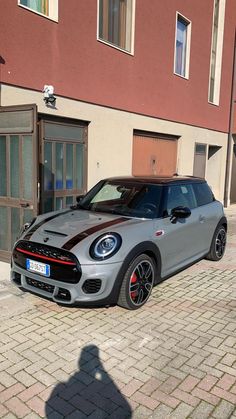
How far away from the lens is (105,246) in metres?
3.94

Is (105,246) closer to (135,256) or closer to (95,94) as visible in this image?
(135,256)

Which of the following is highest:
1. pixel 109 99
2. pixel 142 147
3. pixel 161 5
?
pixel 161 5

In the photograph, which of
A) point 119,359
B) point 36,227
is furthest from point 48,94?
point 119,359

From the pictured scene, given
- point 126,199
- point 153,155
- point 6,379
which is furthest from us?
point 153,155

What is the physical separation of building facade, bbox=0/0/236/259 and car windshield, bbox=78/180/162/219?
0.91 metres

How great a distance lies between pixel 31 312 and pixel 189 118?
9.55 m

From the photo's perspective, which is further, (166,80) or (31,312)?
(166,80)

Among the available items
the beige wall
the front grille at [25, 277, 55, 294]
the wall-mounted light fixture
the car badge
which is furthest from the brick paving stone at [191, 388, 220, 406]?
the wall-mounted light fixture

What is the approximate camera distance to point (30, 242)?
418cm

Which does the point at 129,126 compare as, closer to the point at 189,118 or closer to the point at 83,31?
the point at 83,31

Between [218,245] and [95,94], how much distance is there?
408 centimetres

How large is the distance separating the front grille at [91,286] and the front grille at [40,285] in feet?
1.26

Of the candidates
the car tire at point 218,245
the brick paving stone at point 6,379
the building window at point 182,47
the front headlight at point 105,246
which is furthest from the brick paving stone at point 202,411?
the building window at point 182,47

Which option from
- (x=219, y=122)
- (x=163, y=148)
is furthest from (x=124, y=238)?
(x=219, y=122)
